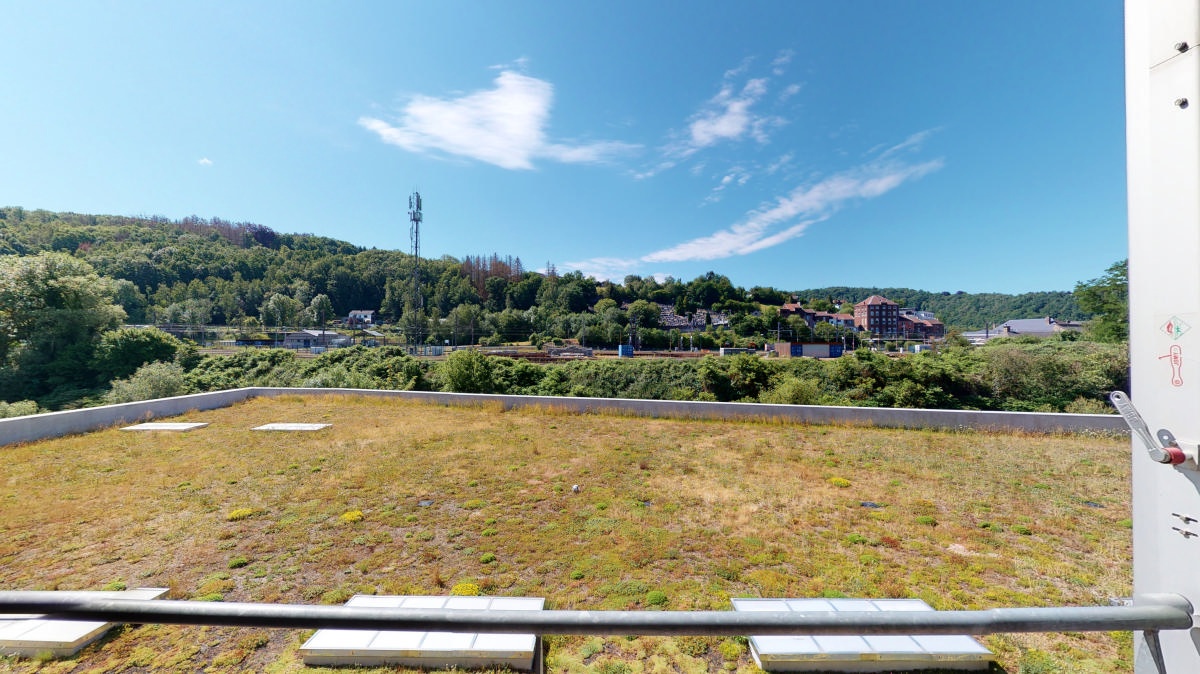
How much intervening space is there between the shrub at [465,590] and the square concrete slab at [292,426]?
7.15m

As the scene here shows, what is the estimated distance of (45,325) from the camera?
2011 cm

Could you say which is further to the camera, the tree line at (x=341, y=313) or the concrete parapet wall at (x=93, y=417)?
the tree line at (x=341, y=313)

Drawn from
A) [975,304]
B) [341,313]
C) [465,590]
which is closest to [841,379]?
[465,590]

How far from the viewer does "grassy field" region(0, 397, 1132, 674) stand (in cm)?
284

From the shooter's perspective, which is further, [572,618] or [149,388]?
[149,388]

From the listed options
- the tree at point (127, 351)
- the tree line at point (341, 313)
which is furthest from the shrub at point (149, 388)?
the tree at point (127, 351)

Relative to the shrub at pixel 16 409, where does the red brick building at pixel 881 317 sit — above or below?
above

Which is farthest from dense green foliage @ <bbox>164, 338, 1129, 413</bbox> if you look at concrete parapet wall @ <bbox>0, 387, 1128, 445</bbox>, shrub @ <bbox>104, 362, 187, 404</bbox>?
shrub @ <bbox>104, 362, 187, 404</bbox>

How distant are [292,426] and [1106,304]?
3405 cm

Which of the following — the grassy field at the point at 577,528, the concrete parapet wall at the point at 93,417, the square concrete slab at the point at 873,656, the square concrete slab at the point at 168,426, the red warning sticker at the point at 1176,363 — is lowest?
the grassy field at the point at 577,528

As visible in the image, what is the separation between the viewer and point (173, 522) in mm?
4320

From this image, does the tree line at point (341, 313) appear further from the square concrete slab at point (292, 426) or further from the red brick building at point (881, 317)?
the red brick building at point (881, 317)

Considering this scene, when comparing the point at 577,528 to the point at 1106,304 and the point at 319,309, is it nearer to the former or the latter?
the point at 1106,304

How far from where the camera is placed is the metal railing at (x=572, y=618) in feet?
2.78
